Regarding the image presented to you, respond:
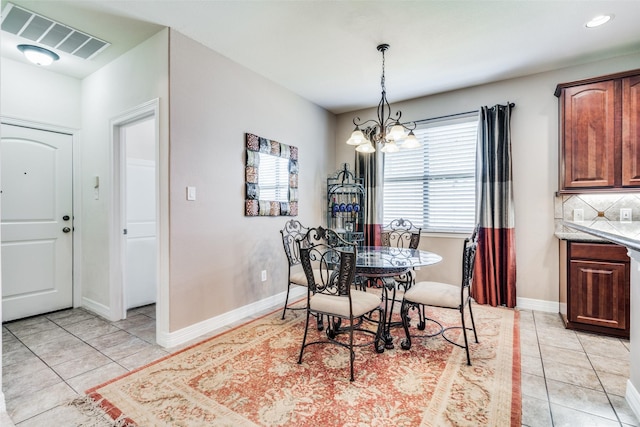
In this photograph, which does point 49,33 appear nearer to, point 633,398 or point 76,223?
point 76,223

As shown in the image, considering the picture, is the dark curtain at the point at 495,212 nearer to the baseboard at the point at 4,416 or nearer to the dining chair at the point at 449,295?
the dining chair at the point at 449,295

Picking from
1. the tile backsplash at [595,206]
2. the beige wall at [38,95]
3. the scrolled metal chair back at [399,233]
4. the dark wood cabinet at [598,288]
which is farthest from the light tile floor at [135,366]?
the beige wall at [38,95]

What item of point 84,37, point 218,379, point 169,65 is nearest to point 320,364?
point 218,379

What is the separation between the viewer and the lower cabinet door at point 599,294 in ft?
8.57

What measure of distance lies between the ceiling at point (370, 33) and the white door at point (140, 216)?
0.83 meters

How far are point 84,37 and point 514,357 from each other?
170 inches

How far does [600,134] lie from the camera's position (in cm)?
287

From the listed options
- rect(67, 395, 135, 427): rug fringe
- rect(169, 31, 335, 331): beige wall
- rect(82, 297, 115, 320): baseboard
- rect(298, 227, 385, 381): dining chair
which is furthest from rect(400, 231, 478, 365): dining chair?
rect(82, 297, 115, 320): baseboard

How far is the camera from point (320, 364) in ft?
7.34

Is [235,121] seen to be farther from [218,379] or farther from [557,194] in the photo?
[557,194]

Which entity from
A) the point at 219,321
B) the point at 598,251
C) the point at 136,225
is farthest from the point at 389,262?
the point at 136,225

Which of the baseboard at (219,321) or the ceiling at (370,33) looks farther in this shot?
the baseboard at (219,321)

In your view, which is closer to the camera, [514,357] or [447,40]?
[514,357]

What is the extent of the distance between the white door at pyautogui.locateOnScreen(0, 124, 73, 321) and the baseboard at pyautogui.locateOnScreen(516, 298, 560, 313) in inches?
200
